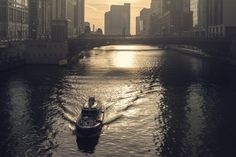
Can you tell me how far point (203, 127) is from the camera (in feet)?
215

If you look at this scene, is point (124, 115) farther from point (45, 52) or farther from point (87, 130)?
point (45, 52)

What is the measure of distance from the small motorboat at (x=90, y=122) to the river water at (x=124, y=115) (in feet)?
3.56

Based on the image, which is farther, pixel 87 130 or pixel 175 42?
pixel 175 42

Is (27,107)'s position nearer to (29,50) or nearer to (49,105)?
(49,105)

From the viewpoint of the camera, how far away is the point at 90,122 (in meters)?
62.7

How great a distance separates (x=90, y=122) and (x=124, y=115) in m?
12.5

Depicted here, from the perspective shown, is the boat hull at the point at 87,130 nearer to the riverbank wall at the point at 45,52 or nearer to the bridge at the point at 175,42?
the riverbank wall at the point at 45,52

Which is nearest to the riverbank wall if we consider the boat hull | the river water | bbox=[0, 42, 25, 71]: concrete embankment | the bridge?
bbox=[0, 42, 25, 71]: concrete embankment

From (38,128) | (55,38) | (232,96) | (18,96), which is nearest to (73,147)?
(38,128)

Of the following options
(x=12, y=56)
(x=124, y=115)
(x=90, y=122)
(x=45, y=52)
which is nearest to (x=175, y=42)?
(x=45, y=52)

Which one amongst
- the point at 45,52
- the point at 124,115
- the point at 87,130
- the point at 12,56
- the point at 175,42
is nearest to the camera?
the point at 87,130

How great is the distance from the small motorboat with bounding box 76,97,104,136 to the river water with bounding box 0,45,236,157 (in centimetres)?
109

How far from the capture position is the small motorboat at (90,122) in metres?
59.7

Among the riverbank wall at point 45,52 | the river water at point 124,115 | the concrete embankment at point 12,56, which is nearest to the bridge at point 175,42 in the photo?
the riverbank wall at point 45,52
